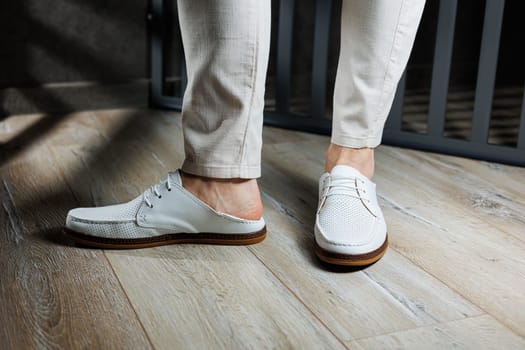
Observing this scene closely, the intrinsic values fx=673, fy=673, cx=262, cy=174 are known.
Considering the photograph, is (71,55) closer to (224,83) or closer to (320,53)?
(320,53)

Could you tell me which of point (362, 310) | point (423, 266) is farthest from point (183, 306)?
point (423, 266)

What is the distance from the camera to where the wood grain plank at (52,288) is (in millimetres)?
733

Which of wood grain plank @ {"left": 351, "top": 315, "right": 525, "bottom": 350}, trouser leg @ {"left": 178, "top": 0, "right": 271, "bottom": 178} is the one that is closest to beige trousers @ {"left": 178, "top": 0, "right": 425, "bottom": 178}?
trouser leg @ {"left": 178, "top": 0, "right": 271, "bottom": 178}

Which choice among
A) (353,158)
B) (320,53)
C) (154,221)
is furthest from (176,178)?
(320,53)

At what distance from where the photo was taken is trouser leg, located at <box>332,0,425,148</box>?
0.96 metres

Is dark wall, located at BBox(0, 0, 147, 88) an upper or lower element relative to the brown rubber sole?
upper

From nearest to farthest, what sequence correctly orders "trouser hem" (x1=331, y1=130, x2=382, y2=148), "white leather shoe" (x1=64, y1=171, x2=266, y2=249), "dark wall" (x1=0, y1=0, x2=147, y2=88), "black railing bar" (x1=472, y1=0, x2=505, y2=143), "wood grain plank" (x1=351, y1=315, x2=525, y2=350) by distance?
1. "wood grain plank" (x1=351, y1=315, x2=525, y2=350)
2. "white leather shoe" (x1=64, y1=171, x2=266, y2=249)
3. "trouser hem" (x1=331, y1=130, x2=382, y2=148)
4. "black railing bar" (x1=472, y1=0, x2=505, y2=143)
5. "dark wall" (x1=0, y1=0, x2=147, y2=88)

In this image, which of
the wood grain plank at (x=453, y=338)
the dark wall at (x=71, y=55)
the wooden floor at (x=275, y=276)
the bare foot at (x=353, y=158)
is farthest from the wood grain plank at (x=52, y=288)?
the dark wall at (x=71, y=55)

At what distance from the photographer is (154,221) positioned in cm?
94

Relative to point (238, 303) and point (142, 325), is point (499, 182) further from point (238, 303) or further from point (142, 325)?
point (142, 325)

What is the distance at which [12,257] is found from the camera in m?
0.92

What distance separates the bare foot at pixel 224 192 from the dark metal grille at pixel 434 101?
2.24ft

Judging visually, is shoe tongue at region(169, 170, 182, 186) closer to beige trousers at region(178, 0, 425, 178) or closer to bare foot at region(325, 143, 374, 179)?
beige trousers at region(178, 0, 425, 178)

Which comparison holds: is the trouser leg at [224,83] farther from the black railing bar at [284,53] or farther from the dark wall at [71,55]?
the dark wall at [71,55]
